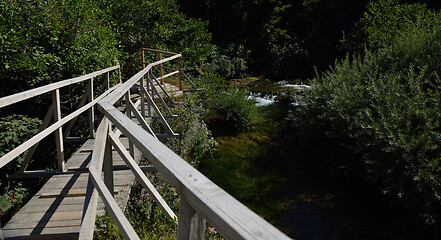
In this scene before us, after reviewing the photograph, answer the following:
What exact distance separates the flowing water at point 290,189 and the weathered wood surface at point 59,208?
135 inches

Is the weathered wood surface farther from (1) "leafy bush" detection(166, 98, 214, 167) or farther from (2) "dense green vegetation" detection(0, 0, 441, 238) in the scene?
(1) "leafy bush" detection(166, 98, 214, 167)

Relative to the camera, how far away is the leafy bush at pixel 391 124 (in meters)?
5.42

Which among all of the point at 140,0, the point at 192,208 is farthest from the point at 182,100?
the point at 192,208

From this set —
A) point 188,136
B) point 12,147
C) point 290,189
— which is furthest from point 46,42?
point 290,189

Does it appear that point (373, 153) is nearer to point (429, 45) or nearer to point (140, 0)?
point (429, 45)

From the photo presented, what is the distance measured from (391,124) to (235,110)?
4.33 m

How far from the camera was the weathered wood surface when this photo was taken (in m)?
2.68

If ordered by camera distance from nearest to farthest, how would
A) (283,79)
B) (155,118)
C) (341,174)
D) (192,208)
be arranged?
(192,208) < (155,118) < (341,174) < (283,79)

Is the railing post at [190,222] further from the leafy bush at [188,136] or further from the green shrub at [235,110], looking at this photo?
the green shrub at [235,110]

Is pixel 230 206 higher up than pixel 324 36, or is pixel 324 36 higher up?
pixel 324 36

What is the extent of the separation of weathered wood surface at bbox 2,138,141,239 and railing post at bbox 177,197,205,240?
2.11 m

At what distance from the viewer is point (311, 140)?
8656 mm

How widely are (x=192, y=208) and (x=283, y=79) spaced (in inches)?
644

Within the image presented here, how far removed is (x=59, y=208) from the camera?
304cm
